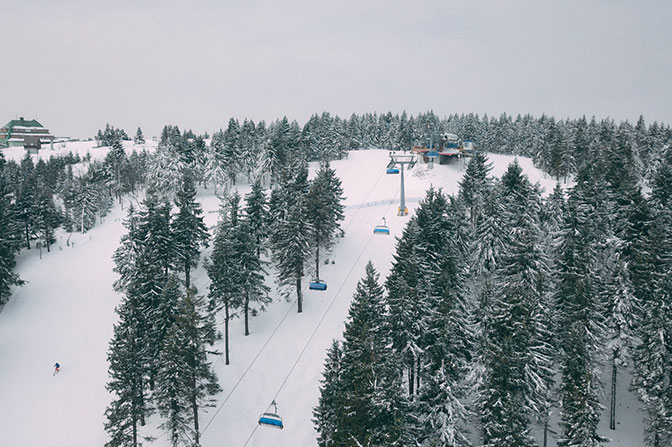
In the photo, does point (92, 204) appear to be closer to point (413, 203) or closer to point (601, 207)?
point (413, 203)

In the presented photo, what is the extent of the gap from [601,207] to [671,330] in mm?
23096

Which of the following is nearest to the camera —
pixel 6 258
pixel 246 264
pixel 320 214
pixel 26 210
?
pixel 246 264

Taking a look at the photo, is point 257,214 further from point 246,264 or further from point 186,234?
point 246,264

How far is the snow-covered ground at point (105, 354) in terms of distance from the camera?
4216 centimetres

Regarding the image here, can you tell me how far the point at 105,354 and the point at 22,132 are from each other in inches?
6724

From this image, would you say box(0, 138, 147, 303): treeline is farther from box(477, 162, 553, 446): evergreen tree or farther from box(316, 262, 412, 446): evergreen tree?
box(477, 162, 553, 446): evergreen tree

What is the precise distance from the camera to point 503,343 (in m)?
32.6

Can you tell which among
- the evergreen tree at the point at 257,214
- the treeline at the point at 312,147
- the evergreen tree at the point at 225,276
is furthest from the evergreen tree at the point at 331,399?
the treeline at the point at 312,147

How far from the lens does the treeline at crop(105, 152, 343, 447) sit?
3634 cm

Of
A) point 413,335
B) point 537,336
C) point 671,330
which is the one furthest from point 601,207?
point 413,335

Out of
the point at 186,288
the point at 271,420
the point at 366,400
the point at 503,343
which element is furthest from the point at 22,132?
the point at 503,343

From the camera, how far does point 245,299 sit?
5131cm

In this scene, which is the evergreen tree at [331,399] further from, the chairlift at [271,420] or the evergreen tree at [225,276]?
the evergreen tree at [225,276]

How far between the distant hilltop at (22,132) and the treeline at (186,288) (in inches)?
6131
